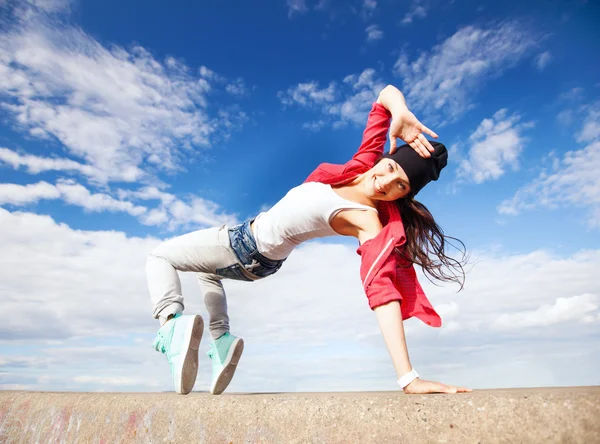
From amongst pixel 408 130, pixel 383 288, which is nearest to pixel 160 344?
pixel 383 288

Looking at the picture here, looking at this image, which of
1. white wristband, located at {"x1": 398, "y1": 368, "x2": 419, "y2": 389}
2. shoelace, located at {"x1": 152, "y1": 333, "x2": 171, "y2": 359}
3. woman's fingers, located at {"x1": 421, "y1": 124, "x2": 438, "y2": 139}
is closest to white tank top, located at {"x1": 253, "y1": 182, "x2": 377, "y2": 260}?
woman's fingers, located at {"x1": 421, "y1": 124, "x2": 438, "y2": 139}

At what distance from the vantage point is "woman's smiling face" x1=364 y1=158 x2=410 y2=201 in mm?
2918

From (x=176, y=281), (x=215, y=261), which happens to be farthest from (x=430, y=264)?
(x=176, y=281)

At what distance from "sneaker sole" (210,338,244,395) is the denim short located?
0.55 metres

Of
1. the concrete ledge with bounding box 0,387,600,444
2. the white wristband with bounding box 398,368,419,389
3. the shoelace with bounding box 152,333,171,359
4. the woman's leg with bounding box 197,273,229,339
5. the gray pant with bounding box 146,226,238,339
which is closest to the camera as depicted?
the concrete ledge with bounding box 0,387,600,444

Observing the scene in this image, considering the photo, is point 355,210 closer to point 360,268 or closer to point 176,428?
point 360,268

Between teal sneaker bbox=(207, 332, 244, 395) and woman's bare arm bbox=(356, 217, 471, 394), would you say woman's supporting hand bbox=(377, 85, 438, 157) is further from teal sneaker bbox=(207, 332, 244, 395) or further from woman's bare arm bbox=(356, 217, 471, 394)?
teal sneaker bbox=(207, 332, 244, 395)

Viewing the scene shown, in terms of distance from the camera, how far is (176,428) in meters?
2.46

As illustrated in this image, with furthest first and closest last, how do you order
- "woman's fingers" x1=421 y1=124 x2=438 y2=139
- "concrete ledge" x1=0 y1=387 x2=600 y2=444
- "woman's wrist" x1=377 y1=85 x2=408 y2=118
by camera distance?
"woman's wrist" x1=377 y1=85 x2=408 y2=118, "woman's fingers" x1=421 y1=124 x2=438 y2=139, "concrete ledge" x1=0 y1=387 x2=600 y2=444

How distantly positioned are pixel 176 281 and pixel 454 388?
2113 mm

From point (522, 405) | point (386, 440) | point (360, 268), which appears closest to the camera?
point (522, 405)

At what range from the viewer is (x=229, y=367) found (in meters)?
3.50

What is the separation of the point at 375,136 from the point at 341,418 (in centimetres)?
207

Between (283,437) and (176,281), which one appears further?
(176,281)
